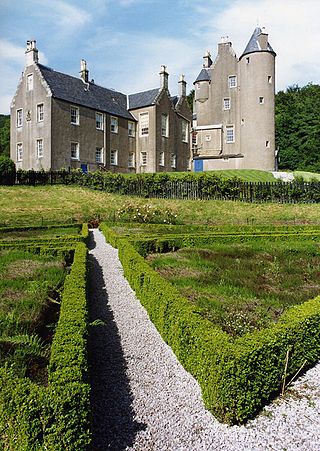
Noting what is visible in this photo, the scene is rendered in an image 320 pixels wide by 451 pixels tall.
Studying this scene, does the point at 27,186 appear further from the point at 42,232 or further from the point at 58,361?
the point at 58,361

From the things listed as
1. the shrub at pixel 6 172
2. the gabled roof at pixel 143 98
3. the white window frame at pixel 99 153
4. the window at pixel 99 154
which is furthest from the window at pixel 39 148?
the gabled roof at pixel 143 98

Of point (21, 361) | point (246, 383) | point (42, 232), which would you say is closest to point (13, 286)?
point (21, 361)

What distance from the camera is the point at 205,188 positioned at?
25.9 m

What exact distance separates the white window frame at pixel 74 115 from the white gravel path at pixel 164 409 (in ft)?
105

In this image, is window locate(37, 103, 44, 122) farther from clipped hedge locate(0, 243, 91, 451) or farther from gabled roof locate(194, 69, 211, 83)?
clipped hedge locate(0, 243, 91, 451)

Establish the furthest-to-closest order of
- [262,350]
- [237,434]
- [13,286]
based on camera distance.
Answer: [13,286] → [262,350] → [237,434]

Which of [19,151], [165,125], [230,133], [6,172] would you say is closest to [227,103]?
[230,133]

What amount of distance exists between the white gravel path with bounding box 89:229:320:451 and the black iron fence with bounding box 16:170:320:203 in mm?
20748

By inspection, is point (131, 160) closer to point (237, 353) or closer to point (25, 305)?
point (25, 305)

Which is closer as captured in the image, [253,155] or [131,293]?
[131,293]

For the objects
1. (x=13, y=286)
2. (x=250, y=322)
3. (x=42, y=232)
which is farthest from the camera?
(x=42, y=232)

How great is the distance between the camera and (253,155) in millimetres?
36938

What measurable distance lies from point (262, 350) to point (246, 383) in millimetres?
387

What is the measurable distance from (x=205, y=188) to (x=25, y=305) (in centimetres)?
2105
